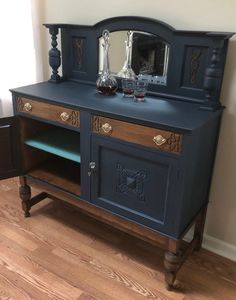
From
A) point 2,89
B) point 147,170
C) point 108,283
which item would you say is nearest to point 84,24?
point 2,89

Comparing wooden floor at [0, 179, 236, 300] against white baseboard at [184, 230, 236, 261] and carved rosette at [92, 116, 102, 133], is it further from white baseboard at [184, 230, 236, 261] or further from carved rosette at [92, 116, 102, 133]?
carved rosette at [92, 116, 102, 133]

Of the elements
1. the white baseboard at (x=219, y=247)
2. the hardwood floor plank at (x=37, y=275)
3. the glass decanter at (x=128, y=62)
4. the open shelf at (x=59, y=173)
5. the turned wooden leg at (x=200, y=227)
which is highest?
the glass decanter at (x=128, y=62)

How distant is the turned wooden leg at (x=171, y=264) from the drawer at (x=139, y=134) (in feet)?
1.73

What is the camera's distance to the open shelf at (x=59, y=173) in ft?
5.80

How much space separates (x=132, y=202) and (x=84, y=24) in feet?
3.59

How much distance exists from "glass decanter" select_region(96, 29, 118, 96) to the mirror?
0.17ft

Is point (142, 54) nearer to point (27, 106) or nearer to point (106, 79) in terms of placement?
point (106, 79)

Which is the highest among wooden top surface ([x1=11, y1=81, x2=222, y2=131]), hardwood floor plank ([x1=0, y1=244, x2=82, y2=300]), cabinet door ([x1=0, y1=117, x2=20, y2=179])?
wooden top surface ([x1=11, y1=81, x2=222, y2=131])

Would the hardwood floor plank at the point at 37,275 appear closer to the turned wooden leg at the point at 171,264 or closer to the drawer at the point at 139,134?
the turned wooden leg at the point at 171,264

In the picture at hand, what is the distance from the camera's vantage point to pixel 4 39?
210 centimetres

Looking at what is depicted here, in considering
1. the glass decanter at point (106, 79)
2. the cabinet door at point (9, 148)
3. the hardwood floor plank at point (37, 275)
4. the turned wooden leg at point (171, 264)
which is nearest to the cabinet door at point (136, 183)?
the turned wooden leg at point (171, 264)

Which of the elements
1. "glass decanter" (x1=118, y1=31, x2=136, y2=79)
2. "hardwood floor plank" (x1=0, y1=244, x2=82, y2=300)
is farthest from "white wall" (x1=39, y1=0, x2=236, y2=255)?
"hardwood floor plank" (x1=0, y1=244, x2=82, y2=300)

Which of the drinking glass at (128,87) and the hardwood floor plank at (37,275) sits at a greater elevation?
the drinking glass at (128,87)

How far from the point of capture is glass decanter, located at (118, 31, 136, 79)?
Answer: 5.45 ft
